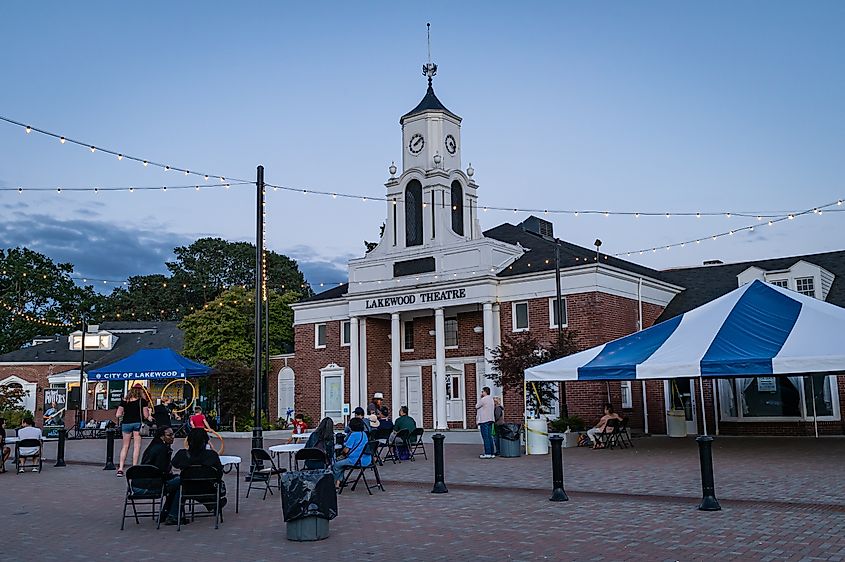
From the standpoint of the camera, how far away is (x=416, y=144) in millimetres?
31594

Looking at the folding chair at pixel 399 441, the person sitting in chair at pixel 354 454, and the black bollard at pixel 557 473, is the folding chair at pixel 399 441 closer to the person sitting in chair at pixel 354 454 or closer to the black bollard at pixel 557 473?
the person sitting in chair at pixel 354 454

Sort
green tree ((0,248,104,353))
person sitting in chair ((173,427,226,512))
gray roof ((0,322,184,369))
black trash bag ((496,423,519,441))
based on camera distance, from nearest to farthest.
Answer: person sitting in chair ((173,427,226,512)), black trash bag ((496,423,519,441)), gray roof ((0,322,184,369)), green tree ((0,248,104,353))

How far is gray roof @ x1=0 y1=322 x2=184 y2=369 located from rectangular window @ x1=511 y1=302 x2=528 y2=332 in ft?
81.8

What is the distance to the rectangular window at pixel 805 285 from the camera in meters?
25.3

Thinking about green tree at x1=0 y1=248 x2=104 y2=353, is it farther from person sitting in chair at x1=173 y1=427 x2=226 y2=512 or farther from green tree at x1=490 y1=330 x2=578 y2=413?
person sitting in chair at x1=173 y1=427 x2=226 y2=512

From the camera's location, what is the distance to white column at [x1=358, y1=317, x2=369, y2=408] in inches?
1241

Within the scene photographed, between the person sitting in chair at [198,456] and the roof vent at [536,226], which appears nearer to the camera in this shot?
the person sitting in chair at [198,456]

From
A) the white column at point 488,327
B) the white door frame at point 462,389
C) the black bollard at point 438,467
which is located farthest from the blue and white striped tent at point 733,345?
the white door frame at point 462,389

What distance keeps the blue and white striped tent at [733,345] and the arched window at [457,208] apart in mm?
12928

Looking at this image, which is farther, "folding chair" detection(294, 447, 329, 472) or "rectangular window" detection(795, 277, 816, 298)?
"rectangular window" detection(795, 277, 816, 298)

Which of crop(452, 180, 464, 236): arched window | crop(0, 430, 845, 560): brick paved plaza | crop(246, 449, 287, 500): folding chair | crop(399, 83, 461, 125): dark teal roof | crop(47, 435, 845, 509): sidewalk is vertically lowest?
crop(0, 430, 845, 560): brick paved plaza

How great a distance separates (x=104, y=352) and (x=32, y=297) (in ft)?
48.6

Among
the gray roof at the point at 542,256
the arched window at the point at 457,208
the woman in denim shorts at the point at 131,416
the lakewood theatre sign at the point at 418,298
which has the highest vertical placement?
the arched window at the point at 457,208

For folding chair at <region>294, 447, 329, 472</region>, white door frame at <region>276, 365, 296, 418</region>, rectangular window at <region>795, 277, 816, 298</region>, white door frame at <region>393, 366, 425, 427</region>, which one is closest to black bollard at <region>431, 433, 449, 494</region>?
folding chair at <region>294, 447, 329, 472</region>
